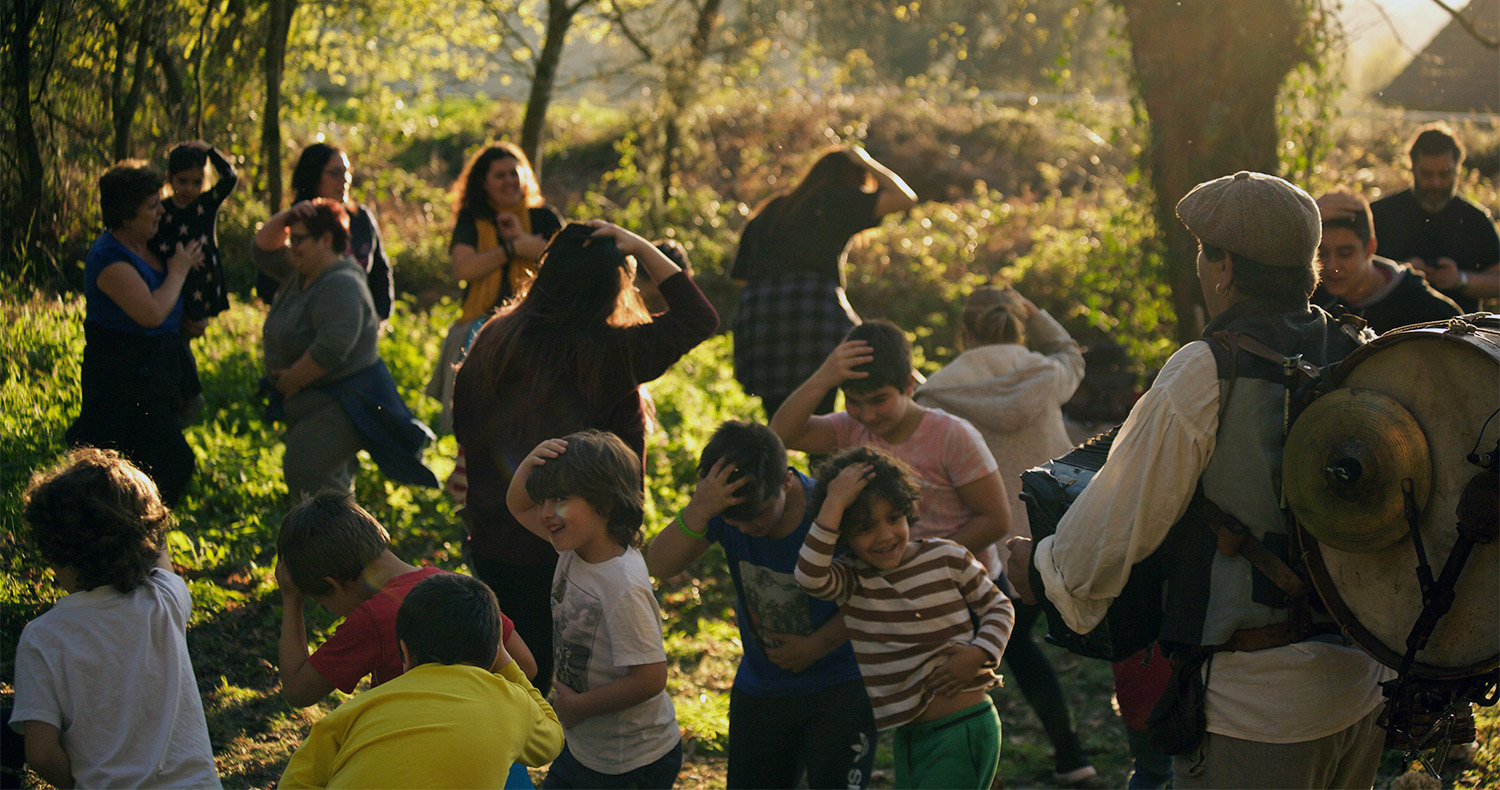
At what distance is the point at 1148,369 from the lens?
8086 mm

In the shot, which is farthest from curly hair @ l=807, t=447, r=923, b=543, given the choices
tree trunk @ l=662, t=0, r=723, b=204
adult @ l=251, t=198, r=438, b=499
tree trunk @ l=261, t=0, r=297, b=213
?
tree trunk @ l=662, t=0, r=723, b=204

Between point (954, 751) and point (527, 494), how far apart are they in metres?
1.41

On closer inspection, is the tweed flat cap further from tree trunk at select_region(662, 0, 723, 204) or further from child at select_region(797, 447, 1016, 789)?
tree trunk at select_region(662, 0, 723, 204)

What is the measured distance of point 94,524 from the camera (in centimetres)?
289

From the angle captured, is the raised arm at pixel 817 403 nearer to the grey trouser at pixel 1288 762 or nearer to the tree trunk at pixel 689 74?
the grey trouser at pixel 1288 762

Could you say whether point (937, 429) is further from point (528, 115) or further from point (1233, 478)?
point (528, 115)

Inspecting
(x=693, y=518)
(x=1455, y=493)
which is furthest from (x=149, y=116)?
(x=1455, y=493)

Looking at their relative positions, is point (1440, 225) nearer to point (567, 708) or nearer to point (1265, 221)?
point (1265, 221)

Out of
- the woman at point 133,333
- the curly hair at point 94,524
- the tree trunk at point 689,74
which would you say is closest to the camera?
the curly hair at point 94,524

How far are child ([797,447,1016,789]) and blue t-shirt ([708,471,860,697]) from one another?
0.16 metres

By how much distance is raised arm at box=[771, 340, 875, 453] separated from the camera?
3.91 metres

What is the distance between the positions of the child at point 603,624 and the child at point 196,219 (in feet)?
7.84

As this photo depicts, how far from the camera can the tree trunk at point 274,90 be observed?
24.6ft

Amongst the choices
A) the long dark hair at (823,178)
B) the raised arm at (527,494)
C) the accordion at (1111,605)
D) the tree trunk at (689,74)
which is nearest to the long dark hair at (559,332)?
the raised arm at (527,494)
